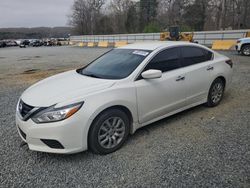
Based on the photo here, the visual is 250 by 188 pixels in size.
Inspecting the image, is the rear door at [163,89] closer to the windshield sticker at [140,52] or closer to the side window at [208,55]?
the windshield sticker at [140,52]

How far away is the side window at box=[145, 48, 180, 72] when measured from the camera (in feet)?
12.4

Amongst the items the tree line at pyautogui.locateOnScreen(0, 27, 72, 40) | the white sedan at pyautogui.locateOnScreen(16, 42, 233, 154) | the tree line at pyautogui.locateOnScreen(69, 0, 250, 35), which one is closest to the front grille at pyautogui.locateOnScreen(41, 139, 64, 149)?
the white sedan at pyautogui.locateOnScreen(16, 42, 233, 154)

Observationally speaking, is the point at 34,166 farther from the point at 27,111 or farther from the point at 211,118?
the point at 211,118

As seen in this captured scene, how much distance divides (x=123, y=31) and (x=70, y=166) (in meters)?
57.6

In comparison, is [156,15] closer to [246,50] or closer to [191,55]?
[246,50]

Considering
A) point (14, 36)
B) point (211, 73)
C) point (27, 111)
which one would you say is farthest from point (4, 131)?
point (14, 36)

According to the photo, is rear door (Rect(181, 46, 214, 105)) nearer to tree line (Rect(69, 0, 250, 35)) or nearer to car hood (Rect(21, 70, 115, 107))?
car hood (Rect(21, 70, 115, 107))

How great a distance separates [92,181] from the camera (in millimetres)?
2705

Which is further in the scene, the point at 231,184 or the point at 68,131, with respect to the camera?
the point at 68,131

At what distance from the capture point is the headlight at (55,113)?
112 inches

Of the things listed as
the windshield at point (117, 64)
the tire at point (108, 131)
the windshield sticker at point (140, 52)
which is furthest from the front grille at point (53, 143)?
the windshield sticker at point (140, 52)

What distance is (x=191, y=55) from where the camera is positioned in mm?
4441

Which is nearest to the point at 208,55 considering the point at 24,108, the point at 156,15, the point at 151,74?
the point at 151,74

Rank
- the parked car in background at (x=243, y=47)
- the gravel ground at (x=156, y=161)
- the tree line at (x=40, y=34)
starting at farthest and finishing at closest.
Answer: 1. the tree line at (x=40, y=34)
2. the parked car in background at (x=243, y=47)
3. the gravel ground at (x=156, y=161)
